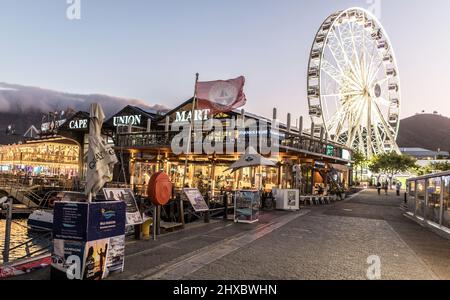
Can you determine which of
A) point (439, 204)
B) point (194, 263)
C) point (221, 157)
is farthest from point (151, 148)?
point (194, 263)

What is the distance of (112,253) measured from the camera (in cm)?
668

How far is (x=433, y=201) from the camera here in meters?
16.6

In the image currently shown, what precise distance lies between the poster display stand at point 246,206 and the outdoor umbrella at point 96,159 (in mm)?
8234

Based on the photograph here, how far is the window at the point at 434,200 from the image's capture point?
15546 millimetres

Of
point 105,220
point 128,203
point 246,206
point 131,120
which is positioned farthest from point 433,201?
point 131,120

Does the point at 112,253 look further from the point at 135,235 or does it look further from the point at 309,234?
the point at 309,234

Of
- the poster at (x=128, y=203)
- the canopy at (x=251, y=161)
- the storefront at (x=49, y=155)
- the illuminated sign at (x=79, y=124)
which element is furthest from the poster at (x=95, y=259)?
the storefront at (x=49, y=155)

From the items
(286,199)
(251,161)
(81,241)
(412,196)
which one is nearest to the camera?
(81,241)

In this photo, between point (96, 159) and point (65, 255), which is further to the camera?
point (96, 159)

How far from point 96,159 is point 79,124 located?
37.3 metres

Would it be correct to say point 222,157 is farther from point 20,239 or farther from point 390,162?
point 390,162
